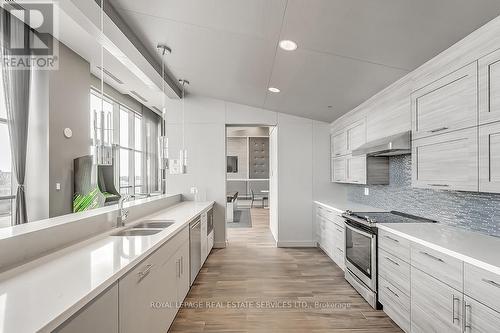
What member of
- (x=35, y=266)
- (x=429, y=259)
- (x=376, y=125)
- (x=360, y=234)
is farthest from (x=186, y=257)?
(x=376, y=125)

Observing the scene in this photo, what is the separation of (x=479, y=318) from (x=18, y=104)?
547cm

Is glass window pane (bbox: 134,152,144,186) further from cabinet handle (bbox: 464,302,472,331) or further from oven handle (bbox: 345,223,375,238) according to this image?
cabinet handle (bbox: 464,302,472,331)

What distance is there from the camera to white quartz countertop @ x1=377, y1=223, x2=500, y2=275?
1601 millimetres

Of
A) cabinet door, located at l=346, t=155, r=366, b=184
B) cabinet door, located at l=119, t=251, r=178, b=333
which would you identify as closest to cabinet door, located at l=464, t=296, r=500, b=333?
cabinet door, located at l=119, t=251, r=178, b=333

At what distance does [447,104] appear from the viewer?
2.14 m

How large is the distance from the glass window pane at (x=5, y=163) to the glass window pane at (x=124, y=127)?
3.23 meters

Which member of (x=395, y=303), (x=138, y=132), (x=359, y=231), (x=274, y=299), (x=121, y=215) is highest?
(x=138, y=132)

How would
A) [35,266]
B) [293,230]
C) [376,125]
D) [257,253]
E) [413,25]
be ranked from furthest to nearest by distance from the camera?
1. [293,230]
2. [257,253]
3. [376,125]
4. [413,25]
5. [35,266]

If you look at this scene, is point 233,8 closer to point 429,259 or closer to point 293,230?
point 429,259

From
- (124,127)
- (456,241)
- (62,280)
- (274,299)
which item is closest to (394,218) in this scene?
(456,241)

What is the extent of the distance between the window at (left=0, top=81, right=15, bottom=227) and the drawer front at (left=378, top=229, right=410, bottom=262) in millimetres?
4783

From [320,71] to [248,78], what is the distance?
41.7 inches

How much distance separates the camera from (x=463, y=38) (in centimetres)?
196

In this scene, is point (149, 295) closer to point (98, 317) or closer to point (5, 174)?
point (98, 317)
